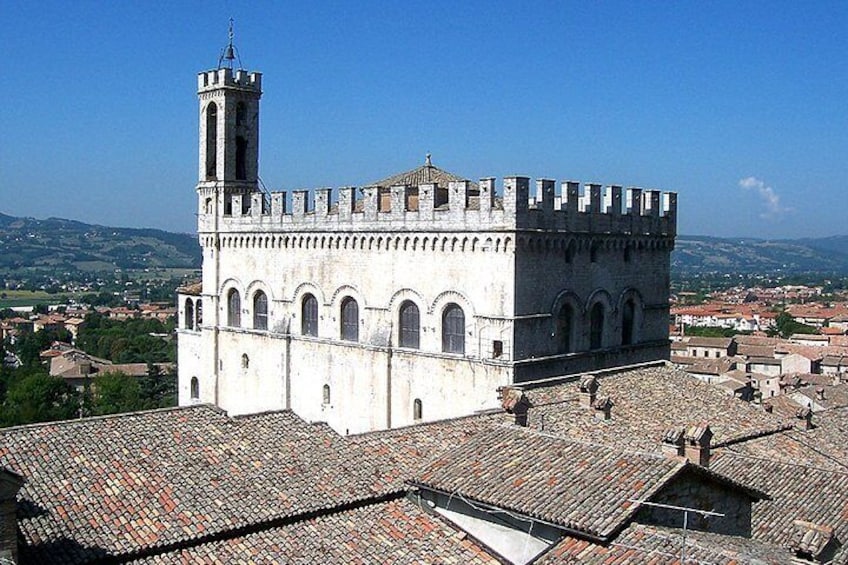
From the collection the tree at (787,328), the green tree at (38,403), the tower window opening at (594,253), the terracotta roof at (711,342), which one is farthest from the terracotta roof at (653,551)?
the tree at (787,328)

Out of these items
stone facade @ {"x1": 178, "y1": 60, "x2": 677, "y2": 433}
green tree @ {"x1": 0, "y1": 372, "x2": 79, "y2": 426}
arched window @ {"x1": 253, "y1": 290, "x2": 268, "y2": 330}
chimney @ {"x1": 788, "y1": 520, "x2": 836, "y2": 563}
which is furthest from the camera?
green tree @ {"x1": 0, "y1": 372, "x2": 79, "y2": 426}

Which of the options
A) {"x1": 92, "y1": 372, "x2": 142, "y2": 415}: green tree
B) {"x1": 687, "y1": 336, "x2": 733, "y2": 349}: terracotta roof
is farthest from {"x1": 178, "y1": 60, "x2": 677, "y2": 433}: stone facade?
{"x1": 687, "y1": 336, "x2": 733, "y2": 349}: terracotta roof

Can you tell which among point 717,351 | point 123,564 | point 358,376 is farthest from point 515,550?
point 717,351

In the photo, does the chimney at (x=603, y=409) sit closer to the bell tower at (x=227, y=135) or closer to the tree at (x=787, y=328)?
the bell tower at (x=227, y=135)

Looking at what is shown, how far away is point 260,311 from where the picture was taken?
1407 inches

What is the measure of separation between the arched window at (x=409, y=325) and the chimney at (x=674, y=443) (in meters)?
12.8

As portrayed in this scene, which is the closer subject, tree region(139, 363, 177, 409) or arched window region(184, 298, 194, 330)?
arched window region(184, 298, 194, 330)

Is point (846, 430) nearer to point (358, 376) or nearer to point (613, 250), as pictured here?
point (613, 250)

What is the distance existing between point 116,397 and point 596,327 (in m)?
43.0

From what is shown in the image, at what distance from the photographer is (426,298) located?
97.0ft

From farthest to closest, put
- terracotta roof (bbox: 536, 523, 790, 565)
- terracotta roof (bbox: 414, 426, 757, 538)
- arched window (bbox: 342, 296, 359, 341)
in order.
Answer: arched window (bbox: 342, 296, 359, 341)
terracotta roof (bbox: 414, 426, 757, 538)
terracotta roof (bbox: 536, 523, 790, 565)

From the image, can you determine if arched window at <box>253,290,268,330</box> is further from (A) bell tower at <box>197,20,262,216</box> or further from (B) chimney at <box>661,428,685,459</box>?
(B) chimney at <box>661,428,685,459</box>

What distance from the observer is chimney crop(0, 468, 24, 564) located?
1341 centimetres

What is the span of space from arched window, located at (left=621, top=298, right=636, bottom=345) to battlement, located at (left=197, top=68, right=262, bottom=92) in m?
15.4
